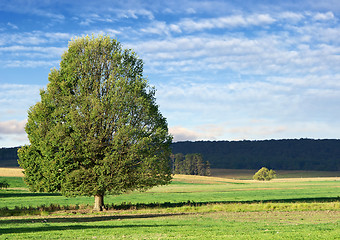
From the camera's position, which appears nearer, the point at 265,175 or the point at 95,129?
the point at 95,129

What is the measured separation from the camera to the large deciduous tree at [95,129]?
39312mm

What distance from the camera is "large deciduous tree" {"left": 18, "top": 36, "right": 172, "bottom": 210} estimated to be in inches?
1548

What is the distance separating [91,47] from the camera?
1655 inches

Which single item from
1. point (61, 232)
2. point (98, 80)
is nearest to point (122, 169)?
point (98, 80)

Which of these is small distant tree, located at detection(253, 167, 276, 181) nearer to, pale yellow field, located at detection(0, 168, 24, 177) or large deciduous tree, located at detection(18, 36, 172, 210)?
pale yellow field, located at detection(0, 168, 24, 177)

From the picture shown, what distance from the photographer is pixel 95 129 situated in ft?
131

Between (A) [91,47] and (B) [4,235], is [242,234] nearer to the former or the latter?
(B) [4,235]

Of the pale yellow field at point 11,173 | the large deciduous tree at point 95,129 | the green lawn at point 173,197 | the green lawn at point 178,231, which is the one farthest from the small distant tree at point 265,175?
the green lawn at point 178,231

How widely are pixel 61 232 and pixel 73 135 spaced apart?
15.4m

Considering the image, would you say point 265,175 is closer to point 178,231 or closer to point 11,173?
point 11,173

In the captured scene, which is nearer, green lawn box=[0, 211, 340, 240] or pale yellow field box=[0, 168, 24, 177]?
green lawn box=[0, 211, 340, 240]

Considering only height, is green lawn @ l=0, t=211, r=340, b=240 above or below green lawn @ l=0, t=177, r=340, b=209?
above

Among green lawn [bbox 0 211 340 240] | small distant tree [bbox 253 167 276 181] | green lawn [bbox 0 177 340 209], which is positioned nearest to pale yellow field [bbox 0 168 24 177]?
green lawn [bbox 0 177 340 209]

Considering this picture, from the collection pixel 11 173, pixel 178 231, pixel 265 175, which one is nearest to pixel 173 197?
pixel 178 231
